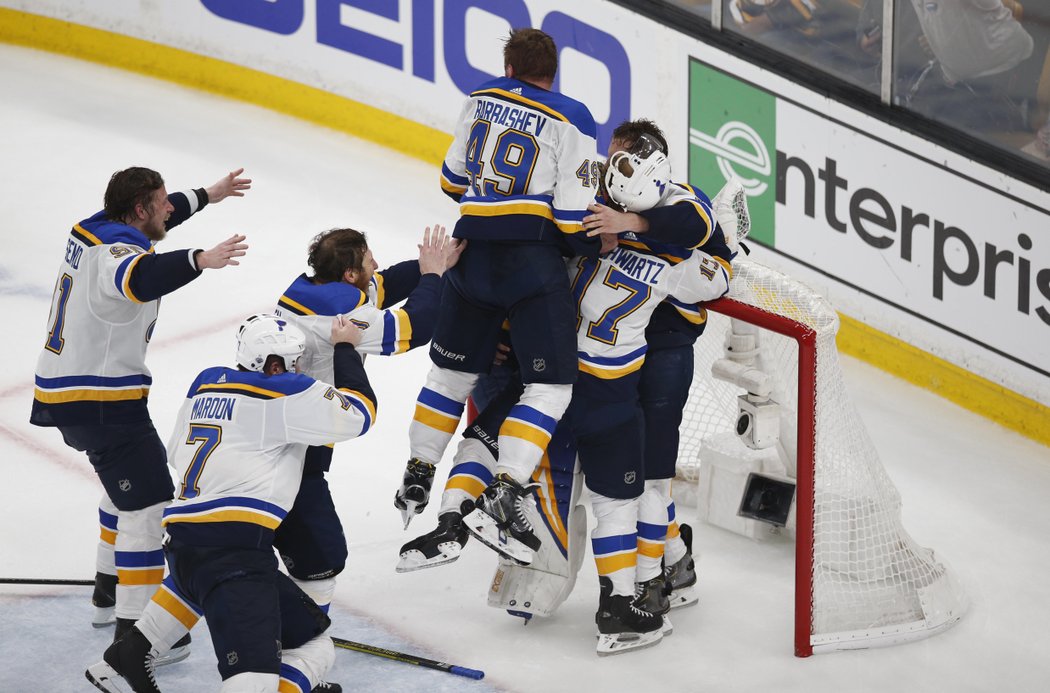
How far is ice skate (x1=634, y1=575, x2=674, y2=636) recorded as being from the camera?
4316mm

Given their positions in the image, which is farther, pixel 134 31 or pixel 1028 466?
pixel 134 31

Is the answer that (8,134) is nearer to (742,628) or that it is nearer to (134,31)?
(134,31)

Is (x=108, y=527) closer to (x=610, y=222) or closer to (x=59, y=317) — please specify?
(x=59, y=317)

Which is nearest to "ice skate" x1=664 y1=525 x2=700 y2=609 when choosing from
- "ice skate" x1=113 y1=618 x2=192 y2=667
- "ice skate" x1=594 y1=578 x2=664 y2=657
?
"ice skate" x1=594 y1=578 x2=664 y2=657

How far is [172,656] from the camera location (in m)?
4.16

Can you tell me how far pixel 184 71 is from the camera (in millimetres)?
8312

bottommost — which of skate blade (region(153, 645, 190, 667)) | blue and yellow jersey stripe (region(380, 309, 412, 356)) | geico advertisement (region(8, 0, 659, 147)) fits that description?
skate blade (region(153, 645, 190, 667))

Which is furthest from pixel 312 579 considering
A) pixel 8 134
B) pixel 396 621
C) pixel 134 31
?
pixel 134 31

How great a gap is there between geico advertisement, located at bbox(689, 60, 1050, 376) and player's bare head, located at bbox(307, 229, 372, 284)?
100 inches

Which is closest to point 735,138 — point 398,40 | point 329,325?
point 398,40

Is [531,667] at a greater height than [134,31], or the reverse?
Answer: [134,31]

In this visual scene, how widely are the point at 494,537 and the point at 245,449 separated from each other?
70 centimetres

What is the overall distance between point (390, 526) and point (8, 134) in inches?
152

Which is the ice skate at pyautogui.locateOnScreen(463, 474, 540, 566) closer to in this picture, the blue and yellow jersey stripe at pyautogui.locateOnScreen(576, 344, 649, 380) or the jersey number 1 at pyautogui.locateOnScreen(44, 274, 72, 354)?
the blue and yellow jersey stripe at pyautogui.locateOnScreen(576, 344, 649, 380)
